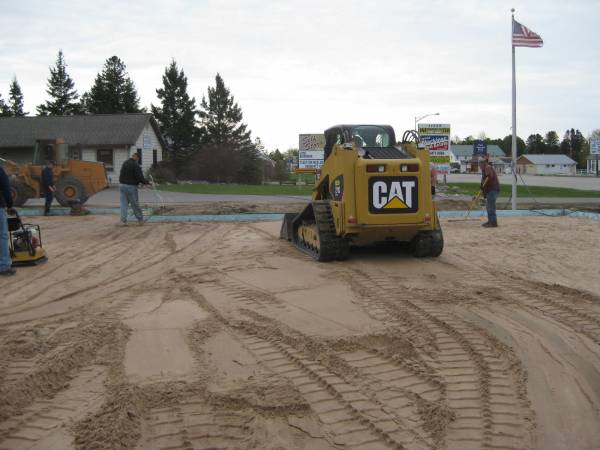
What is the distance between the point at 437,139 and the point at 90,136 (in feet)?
85.1

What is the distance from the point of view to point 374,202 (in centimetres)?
952

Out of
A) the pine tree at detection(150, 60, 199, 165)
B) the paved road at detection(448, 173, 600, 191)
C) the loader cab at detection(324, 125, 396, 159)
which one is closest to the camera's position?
the loader cab at detection(324, 125, 396, 159)

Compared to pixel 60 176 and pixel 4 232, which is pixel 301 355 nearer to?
pixel 4 232

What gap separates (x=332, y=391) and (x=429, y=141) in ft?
78.7

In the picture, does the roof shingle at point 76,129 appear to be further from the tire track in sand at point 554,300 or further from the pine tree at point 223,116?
the tire track in sand at point 554,300

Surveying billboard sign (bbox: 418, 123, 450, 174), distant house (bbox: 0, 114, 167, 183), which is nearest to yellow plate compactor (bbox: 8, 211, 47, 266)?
billboard sign (bbox: 418, 123, 450, 174)

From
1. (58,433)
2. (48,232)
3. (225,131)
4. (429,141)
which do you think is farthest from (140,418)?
(225,131)

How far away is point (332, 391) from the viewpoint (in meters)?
4.48

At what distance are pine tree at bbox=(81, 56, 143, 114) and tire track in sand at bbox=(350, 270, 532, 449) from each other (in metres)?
61.0

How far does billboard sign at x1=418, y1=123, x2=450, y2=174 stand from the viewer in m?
26.9

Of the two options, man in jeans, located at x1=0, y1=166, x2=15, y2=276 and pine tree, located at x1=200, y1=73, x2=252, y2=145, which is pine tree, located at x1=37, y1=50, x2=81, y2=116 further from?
man in jeans, located at x1=0, y1=166, x2=15, y2=276

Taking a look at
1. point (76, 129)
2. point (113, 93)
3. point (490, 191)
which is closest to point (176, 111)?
point (113, 93)

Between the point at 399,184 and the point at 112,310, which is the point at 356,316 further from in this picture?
the point at 399,184

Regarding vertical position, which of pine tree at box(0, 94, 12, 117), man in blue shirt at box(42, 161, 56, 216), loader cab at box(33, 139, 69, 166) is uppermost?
pine tree at box(0, 94, 12, 117)
